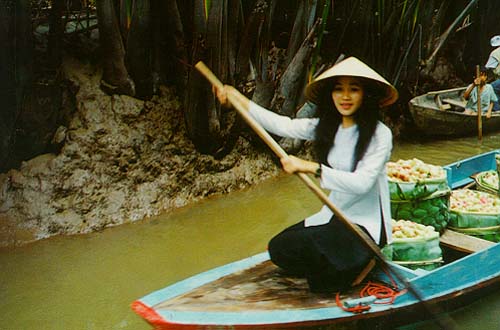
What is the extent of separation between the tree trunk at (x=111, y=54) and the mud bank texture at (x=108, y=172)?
0.09 m

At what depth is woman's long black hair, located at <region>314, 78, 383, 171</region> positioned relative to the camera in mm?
2391

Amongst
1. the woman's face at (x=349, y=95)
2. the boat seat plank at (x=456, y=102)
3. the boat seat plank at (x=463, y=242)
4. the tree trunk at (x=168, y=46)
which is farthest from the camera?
the boat seat plank at (x=456, y=102)

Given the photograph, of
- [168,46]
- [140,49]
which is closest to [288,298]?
[140,49]

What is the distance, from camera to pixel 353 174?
7.55ft

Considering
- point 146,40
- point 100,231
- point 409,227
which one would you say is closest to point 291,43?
point 146,40

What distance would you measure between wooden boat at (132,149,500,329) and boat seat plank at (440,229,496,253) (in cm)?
9

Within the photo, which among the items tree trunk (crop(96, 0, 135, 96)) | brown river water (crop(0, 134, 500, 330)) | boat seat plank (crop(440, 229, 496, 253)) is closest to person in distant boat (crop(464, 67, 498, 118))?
brown river water (crop(0, 134, 500, 330))

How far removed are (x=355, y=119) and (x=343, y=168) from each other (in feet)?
0.74

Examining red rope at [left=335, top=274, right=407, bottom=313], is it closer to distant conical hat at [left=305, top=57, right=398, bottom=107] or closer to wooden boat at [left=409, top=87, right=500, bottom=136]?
distant conical hat at [left=305, top=57, right=398, bottom=107]

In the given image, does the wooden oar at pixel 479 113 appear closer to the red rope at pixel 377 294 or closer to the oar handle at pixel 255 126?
the red rope at pixel 377 294

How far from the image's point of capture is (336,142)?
2494 mm

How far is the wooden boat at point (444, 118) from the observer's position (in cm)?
709

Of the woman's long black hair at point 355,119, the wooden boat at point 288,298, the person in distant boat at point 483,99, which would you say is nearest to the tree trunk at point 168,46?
the woman's long black hair at point 355,119

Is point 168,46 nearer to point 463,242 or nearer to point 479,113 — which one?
point 463,242
